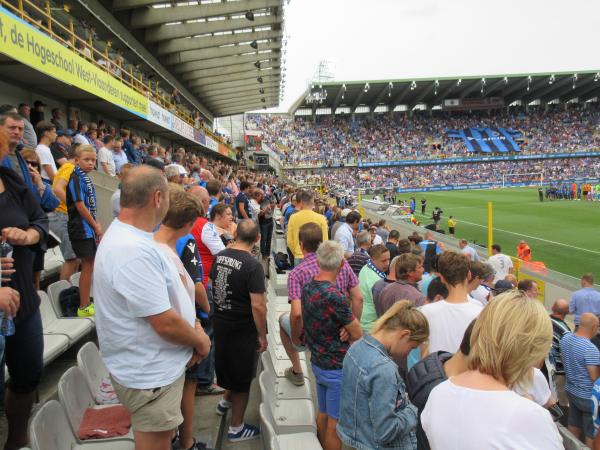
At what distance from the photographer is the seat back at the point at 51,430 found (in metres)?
2.13

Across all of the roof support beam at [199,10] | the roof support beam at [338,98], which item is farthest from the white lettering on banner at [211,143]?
the roof support beam at [338,98]

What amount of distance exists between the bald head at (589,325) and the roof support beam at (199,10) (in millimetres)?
16738

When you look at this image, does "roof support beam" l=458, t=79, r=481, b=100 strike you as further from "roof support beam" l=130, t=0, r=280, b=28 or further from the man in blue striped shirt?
the man in blue striped shirt

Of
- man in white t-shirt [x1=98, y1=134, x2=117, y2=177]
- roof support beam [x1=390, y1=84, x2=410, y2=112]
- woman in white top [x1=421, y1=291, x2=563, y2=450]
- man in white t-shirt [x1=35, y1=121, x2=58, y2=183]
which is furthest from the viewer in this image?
roof support beam [x1=390, y1=84, x2=410, y2=112]

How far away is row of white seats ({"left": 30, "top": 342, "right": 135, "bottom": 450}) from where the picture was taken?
7.29 ft

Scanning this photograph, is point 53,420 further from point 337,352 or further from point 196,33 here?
point 196,33

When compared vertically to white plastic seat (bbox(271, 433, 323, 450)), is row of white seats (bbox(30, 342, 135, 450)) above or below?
above

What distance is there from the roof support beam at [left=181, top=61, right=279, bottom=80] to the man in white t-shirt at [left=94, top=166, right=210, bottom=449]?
2560 centimetres

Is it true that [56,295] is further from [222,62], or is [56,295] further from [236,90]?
[236,90]

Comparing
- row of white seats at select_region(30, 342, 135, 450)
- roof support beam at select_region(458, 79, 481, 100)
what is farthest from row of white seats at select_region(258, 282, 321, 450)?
roof support beam at select_region(458, 79, 481, 100)

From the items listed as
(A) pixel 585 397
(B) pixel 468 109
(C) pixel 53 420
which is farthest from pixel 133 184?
(B) pixel 468 109

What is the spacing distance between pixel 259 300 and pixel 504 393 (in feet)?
6.54

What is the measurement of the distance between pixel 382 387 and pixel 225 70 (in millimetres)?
26657

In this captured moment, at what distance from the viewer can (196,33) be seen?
19625mm
